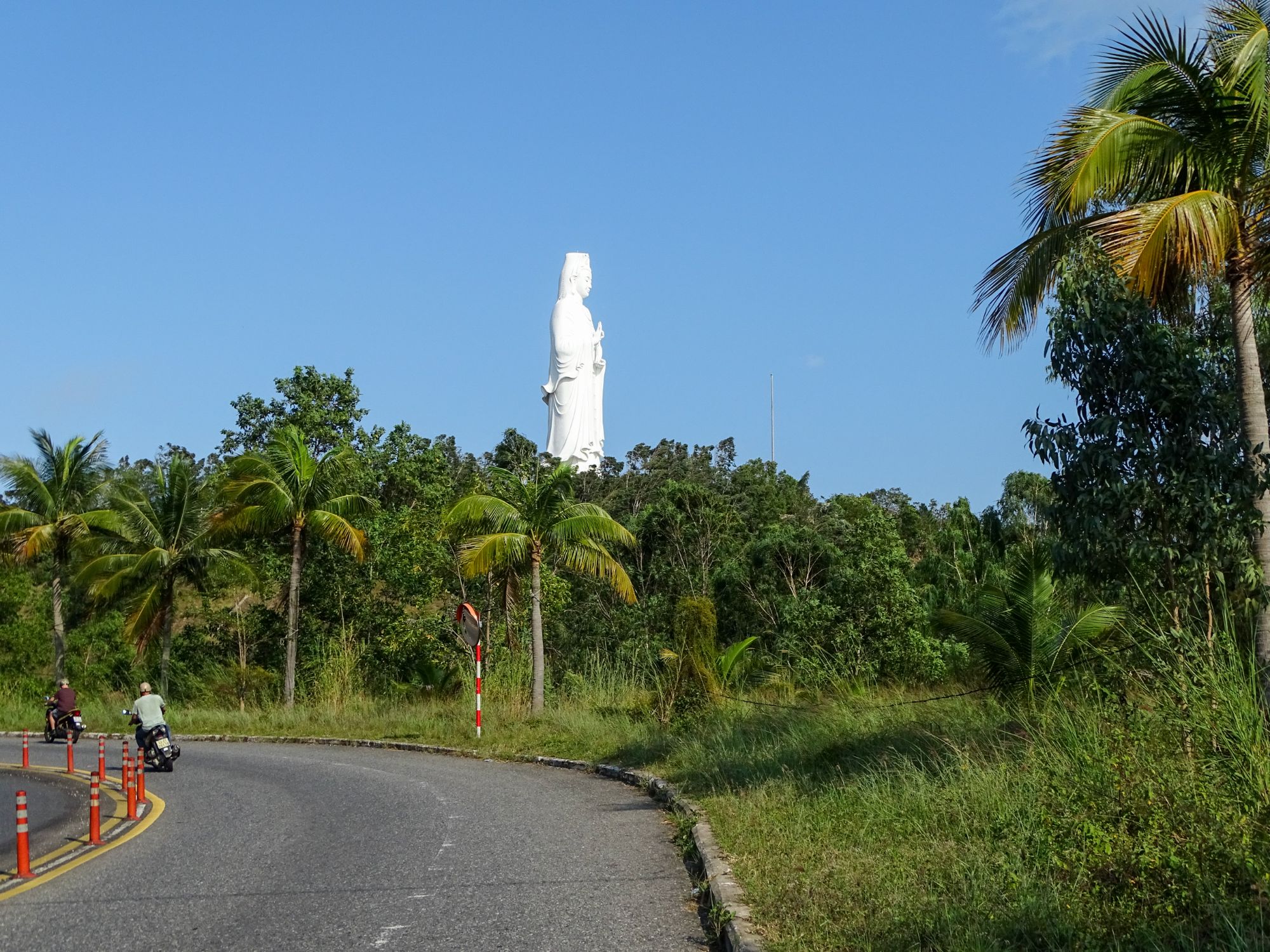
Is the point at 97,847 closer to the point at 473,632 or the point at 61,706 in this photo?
the point at 473,632

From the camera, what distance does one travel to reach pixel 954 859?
26.2ft

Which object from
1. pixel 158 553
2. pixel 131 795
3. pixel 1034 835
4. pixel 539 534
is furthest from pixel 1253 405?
pixel 158 553

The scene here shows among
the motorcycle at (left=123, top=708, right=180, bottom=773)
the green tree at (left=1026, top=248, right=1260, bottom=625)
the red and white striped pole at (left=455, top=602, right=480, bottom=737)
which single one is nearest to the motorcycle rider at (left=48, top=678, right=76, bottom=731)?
the motorcycle at (left=123, top=708, right=180, bottom=773)

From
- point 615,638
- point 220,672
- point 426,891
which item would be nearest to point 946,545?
point 615,638

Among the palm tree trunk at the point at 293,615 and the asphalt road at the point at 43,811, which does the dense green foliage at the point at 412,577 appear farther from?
the asphalt road at the point at 43,811

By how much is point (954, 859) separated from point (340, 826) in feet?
23.2

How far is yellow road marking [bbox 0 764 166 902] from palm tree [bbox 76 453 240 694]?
18606 mm

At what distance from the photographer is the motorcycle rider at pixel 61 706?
89.6 ft

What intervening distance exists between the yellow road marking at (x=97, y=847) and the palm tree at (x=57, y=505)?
76.1 ft

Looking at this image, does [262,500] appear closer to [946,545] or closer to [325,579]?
[325,579]

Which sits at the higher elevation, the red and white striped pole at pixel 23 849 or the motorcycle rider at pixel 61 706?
the motorcycle rider at pixel 61 706

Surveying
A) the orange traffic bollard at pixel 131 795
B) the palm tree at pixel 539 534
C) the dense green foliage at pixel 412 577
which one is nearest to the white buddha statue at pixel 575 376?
the dense green foliage at pixel 412 577

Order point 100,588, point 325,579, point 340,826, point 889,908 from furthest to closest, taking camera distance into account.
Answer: point 325,579 → point 100,588 → point 340,826 → point 889,908

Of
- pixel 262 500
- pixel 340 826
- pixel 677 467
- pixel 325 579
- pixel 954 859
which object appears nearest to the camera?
pixel 954 859
